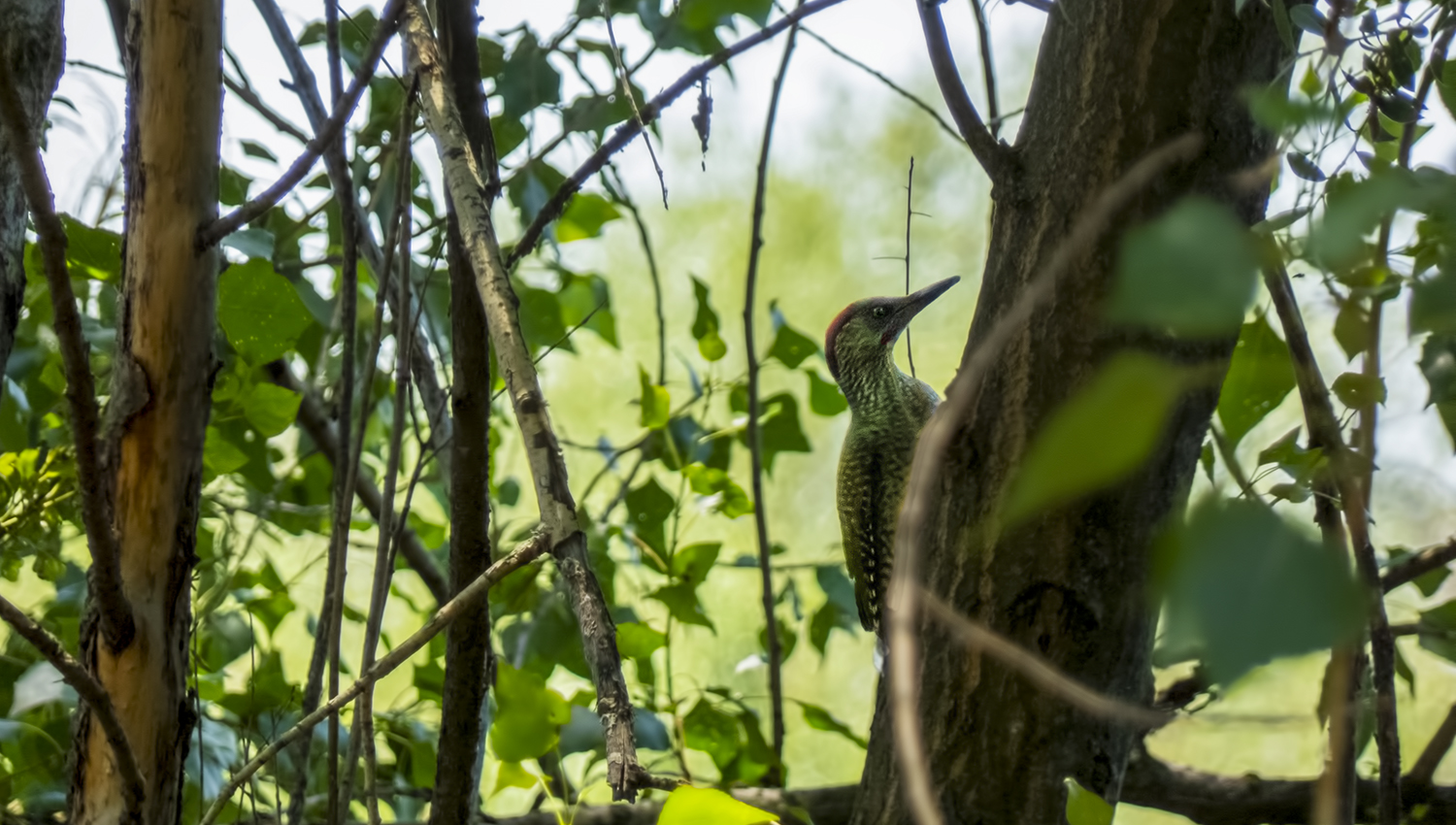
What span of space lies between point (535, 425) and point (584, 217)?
1015 mm

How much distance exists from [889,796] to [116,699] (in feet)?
2.05

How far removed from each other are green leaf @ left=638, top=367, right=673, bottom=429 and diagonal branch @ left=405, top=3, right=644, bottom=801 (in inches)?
31.9

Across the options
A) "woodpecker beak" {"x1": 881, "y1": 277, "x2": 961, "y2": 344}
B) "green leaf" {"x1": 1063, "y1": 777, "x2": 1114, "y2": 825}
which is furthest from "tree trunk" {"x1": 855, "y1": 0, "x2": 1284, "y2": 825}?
"woodpecker beak" {"x1": 881, "y1": 277, "x2": 961, "y2": 344}

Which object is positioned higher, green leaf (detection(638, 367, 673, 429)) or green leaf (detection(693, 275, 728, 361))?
green leaf (detection(693, 275, 728, 361))

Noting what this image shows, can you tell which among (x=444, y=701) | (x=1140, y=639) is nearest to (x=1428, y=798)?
(x=1140, y=639)

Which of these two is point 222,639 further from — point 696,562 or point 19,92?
point 19,92

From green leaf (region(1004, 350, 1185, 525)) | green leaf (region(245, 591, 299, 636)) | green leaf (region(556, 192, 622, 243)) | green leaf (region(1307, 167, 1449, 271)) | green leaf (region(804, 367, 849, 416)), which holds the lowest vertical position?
green leaf (region(1004, 350, 1185, 525))

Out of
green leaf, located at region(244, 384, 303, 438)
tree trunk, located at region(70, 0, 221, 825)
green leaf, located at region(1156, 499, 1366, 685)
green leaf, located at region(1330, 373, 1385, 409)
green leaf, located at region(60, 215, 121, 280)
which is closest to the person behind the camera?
green leaf, located at region(1156, 499, 1366, 685)

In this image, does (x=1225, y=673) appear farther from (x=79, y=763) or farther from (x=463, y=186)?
(x=79, y=763)

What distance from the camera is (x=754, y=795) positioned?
137 cm

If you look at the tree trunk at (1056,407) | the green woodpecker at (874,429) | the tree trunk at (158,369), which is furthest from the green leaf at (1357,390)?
the green woodpecker at (874,429)

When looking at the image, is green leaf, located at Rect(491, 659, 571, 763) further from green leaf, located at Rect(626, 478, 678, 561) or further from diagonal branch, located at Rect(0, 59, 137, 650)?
green leaf, located at Rect(626, 478, 678, 561)

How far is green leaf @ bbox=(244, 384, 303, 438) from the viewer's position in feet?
3.96

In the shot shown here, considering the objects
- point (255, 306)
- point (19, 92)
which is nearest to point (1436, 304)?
point (255, 306)
